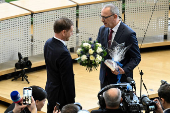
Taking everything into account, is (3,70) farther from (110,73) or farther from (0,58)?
(110,73)

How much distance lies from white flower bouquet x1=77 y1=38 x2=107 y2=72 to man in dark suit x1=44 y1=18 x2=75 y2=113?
0.74 ft

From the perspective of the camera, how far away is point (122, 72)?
3.93m

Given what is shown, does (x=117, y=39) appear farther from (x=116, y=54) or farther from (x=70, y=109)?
(x=70, y=109)

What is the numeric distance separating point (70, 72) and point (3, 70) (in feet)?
9.05

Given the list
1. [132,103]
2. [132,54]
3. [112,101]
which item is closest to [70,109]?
[112,101]

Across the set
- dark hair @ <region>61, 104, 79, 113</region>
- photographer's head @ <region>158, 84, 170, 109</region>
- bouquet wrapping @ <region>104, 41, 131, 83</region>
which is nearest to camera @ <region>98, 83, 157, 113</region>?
photographer's head @ <region>158, 84, 170, 109</region>

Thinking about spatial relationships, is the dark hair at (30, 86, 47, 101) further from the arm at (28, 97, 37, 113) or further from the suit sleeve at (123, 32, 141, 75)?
the suit sleeve at (123, 32, 141, 75)

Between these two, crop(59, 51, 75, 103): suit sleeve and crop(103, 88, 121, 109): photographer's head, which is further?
crop(59, 51, 75, 103): suit sleeve

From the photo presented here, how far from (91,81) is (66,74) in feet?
8.24

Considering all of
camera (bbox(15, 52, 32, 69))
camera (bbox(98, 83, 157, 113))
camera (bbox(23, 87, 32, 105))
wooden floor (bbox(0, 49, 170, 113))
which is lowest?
wooden floor (bbox(0, 49, 170, 113))

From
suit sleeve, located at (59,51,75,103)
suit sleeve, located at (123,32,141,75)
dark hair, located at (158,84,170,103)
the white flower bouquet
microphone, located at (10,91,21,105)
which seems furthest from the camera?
suit sleeve, located at (123,32,141,75)

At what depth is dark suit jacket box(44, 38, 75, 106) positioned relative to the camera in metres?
3.61

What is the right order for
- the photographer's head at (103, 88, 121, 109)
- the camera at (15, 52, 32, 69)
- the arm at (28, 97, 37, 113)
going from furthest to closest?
the camera at (15, 52, 32, 69) → the photographer's head at (103, 88, 121, 109) → the arm at (28, 97, 37, 113)

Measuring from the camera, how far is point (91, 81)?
610 centimetres
